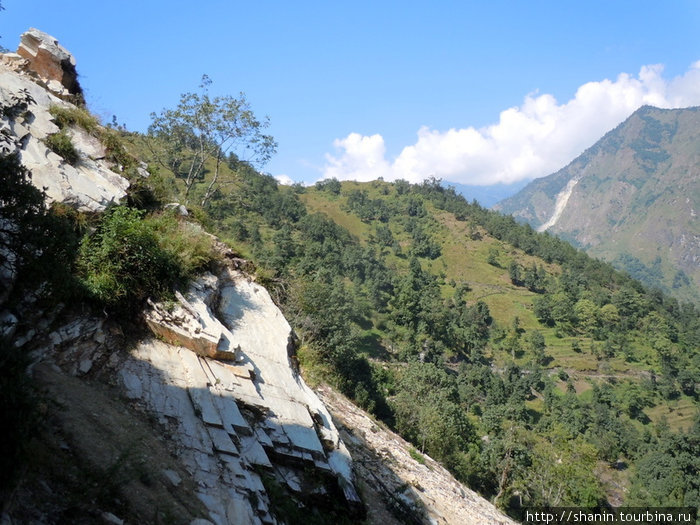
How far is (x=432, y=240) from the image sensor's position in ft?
367

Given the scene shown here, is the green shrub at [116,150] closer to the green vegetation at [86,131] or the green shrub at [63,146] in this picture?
the green vegetation at [86,131]

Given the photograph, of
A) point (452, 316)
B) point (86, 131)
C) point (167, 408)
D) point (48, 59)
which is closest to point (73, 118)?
point (86, 131)

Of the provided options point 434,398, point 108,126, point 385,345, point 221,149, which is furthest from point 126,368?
point 385,345

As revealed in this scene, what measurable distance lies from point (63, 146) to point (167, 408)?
259 inches

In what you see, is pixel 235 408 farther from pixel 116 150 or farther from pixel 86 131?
pixel 86 131

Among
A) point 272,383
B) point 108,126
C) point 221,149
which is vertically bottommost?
point 272,383

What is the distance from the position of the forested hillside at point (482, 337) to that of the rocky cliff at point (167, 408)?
99.7 inches

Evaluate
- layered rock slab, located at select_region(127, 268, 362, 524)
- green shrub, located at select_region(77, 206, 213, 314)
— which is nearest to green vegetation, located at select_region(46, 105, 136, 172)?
green shrub, located at select_region(77, 206, 213, 314)

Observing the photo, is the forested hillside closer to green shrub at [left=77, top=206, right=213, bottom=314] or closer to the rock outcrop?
the rock outcrop

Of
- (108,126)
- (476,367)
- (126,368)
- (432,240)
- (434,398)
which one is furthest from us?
(432,240)

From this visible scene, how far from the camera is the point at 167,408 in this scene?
6.68 m

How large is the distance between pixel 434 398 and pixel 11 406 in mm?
34194

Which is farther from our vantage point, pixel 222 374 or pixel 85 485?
pixel 222 374

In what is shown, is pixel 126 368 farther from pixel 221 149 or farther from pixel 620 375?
pixel 620 375
